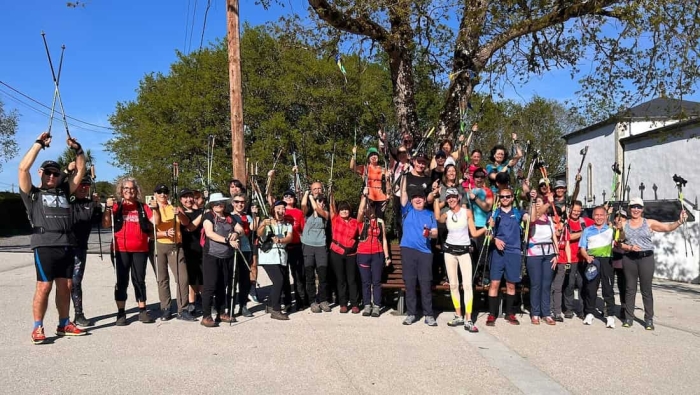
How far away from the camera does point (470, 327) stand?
7113 millimetres

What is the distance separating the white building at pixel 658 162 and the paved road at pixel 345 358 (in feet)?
11.1

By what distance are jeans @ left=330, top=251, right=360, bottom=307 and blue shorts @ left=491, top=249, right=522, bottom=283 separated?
1949 millimetres

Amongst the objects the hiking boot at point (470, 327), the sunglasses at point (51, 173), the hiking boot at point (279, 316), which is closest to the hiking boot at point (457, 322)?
the hiking boot at point (470, 327)

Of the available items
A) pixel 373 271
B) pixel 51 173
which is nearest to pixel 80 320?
pixel 51 173

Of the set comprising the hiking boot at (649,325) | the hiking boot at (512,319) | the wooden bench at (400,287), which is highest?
the wooden bench at (400,287)

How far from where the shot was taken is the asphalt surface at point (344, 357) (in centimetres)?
499

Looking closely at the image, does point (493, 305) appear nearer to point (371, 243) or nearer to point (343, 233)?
point (371, 243)

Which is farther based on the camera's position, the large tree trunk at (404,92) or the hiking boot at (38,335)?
the large tree trunk at (404,92)

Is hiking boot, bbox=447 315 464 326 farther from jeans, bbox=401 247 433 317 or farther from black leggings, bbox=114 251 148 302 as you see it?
black leggings, bbox=114 251 148 302

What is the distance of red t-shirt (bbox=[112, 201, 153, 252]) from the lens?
7.12 metres

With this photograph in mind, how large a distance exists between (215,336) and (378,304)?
2.41 metres

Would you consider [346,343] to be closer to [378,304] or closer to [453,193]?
[378,304]

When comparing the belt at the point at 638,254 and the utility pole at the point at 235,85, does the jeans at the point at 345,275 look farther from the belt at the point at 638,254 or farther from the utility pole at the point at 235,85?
the belt at the point at 638,254

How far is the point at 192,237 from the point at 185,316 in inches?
43.3
